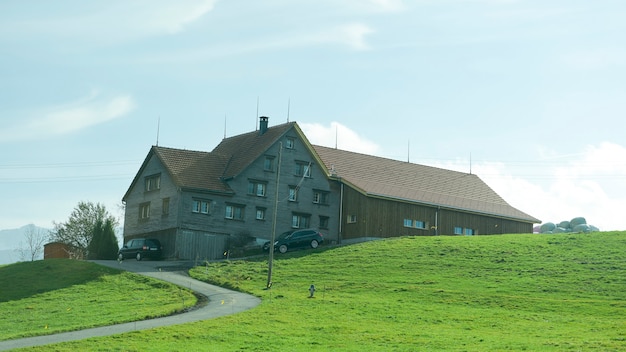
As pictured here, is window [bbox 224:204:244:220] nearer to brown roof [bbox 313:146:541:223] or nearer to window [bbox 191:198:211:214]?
window [bbox 191:198:211:214]

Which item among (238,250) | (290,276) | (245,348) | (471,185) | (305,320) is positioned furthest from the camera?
(471,185)

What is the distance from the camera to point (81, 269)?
65812mm

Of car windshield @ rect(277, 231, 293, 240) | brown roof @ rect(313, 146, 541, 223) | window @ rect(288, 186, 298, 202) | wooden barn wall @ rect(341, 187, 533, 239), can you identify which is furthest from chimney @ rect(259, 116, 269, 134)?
car windshield @ rect(277, 231, 293, 240)

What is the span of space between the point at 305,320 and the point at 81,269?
2597 cm

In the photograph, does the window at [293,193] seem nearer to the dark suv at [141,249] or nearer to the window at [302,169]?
the window at [302,169]

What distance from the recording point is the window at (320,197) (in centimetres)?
8525

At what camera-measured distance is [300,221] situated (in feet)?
276

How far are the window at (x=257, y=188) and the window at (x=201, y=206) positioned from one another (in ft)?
13.8

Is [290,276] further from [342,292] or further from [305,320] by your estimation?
[305,320]

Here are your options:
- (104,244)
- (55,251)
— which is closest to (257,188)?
(104,244)

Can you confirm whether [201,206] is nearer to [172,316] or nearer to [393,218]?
[393,218]

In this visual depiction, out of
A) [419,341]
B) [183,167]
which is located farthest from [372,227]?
[419,341]

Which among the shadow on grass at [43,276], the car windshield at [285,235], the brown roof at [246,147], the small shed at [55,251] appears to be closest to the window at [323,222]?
the car windshield at [285,235]

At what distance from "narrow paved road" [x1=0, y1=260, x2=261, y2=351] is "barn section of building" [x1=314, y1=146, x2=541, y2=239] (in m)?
18.9
